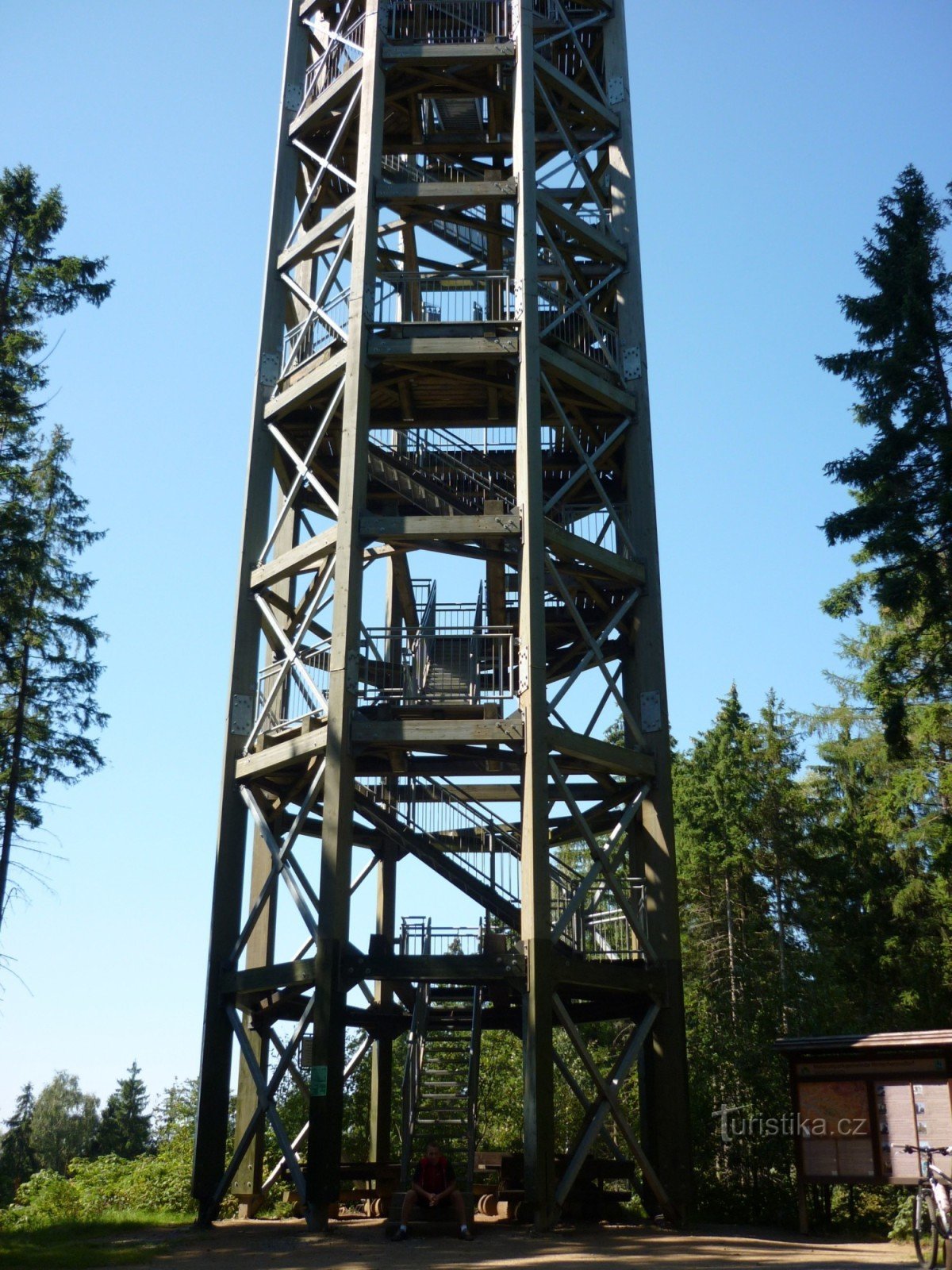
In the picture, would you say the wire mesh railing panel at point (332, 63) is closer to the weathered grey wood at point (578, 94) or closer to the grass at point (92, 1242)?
the weathered grey wood at point (578, 94)

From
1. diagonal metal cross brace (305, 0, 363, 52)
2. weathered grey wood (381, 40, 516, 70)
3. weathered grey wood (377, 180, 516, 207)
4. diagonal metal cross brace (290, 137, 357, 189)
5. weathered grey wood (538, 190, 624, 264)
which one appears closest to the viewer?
weathered grey wood (377, 180, 516, 207)

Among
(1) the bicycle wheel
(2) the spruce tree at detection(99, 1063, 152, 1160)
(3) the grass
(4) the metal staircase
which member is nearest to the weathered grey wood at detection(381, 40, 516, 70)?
(4) the metal staircase

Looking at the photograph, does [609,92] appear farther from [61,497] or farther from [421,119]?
[61,497]

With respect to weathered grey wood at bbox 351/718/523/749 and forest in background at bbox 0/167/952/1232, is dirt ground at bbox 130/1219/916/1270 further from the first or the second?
weathered grey wood at bbox 351/718/523/749

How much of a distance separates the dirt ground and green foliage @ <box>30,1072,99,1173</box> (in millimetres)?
53139

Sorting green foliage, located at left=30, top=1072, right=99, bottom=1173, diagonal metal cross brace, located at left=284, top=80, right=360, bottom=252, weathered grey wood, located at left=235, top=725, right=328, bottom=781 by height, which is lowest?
green foliage, located at left=30, top=1072, right=99, bottom=1173

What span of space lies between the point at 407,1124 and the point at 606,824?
765cm

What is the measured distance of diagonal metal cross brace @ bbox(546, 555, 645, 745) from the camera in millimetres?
19500

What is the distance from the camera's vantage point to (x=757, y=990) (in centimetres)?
2986

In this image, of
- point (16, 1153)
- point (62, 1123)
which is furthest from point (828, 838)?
point (62, 1123)

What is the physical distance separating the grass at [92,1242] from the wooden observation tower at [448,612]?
40.9 inches

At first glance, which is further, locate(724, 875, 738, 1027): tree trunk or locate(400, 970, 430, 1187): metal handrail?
locate(724, 875, 738, 1027): tree trunk

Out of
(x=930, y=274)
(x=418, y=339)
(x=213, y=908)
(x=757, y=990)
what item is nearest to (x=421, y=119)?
(x=418, y=339)

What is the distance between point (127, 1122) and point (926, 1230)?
178 ft
